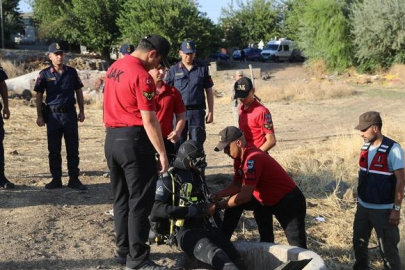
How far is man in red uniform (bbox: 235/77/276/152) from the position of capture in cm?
570

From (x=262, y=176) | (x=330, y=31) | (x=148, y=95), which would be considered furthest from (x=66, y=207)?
(x=330, y=31)

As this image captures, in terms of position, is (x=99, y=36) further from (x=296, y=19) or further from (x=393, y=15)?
(x=393, y=15)

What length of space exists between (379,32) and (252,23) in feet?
110

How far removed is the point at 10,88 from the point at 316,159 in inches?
515

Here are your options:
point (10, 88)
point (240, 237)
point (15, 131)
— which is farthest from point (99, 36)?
point (240, 237)

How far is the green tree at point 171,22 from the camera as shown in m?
37.8

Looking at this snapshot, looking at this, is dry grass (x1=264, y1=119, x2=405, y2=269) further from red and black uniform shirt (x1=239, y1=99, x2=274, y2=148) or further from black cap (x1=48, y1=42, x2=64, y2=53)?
black cap (x1=48, y1=42, x2=64, y2=53)

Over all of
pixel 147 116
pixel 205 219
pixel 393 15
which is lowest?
pixel 205 219

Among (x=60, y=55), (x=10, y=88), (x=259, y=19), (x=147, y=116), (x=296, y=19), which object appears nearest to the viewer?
(x=147, y=116)

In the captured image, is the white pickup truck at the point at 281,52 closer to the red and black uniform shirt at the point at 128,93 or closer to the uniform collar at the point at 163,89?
the uniform collar at the point at 163,89

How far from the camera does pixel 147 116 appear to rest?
4062 millimetres

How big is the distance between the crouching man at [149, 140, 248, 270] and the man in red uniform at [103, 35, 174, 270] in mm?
328

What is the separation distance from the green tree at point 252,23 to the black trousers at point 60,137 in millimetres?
57583

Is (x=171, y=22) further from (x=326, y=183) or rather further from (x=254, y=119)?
(x=254, y=119)
